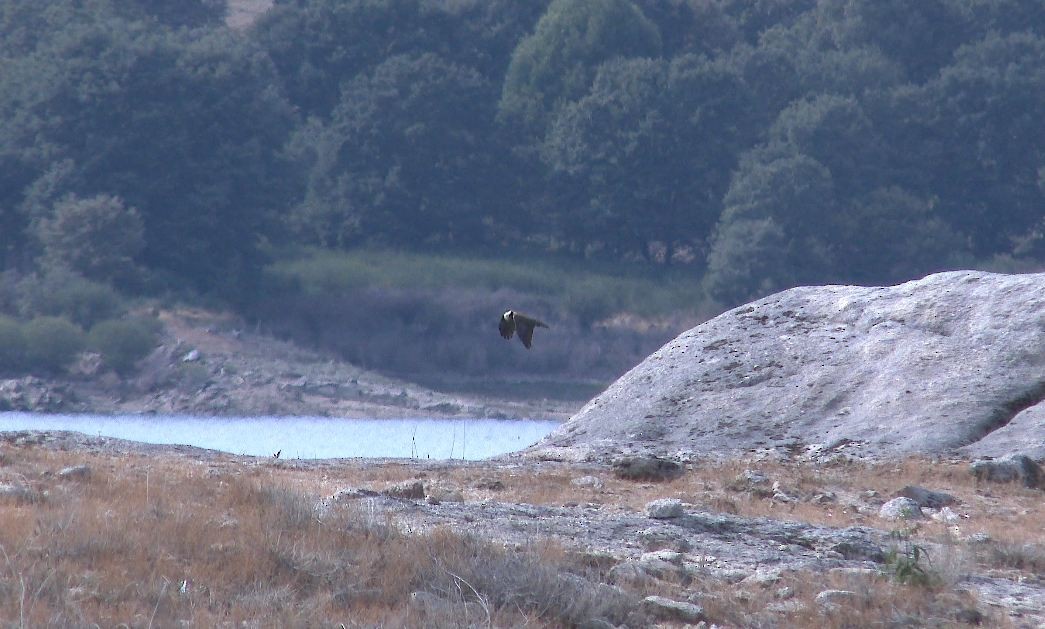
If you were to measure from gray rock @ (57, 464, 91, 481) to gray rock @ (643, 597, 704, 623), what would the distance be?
3378 mm

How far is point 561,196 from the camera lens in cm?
5372

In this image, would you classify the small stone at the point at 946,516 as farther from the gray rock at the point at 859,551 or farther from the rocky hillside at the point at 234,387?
the rocky hillside at the point at 234,387

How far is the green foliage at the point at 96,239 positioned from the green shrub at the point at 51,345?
11.1 ft

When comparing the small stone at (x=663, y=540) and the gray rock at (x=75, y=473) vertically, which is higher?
the gray rock at (x=75, y=473)

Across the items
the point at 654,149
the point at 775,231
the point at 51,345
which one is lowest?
the point at 51,345

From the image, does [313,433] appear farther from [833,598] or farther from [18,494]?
→ [833,598]

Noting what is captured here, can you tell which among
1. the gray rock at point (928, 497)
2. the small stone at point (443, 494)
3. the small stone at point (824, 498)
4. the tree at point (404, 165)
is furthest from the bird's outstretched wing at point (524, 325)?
the tree at point (404, 165)

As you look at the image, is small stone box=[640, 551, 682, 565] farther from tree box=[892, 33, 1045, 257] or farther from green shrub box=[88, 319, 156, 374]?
tree box=[892, 33, 1045, 257]

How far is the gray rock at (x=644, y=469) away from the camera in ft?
38.8

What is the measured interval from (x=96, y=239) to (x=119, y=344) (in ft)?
13.4

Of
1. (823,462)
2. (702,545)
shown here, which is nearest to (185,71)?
(823,462)

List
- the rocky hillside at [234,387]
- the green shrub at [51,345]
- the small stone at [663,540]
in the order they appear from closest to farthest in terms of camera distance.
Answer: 1. the small stone at [663,540]
2. the rocky hillside at [234,387]
3. the green shrub at [51,345]

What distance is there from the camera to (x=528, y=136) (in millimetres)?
Answer: 55094

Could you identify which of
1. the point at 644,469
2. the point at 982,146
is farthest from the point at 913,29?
the point at 644,469
